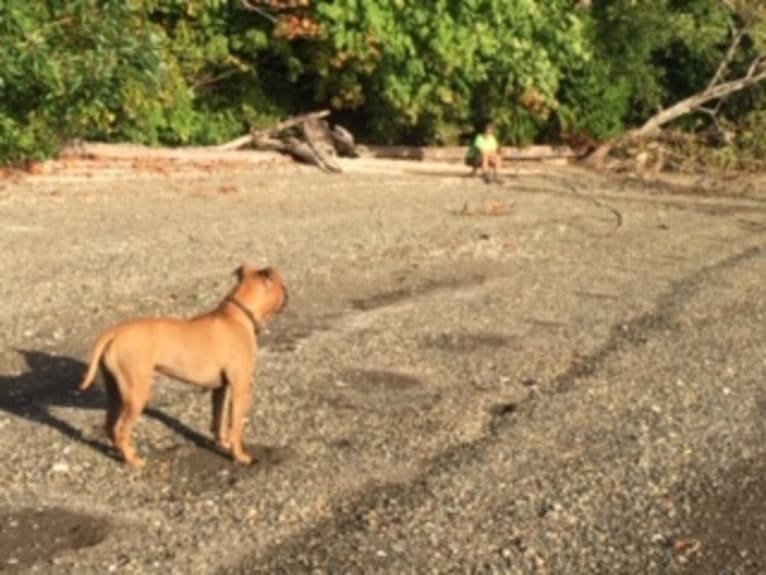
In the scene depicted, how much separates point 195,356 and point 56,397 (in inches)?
80.7

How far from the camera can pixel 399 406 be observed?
9.04 meters

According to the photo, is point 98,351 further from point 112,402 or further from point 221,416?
point 221,416

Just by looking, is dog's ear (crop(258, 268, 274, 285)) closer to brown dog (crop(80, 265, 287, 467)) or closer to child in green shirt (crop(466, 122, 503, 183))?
brown dog (crop(80, 265, 287, 467))

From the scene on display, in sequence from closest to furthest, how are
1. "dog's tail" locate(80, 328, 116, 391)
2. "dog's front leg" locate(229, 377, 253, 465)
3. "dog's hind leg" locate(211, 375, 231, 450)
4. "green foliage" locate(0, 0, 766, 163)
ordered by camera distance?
"dog's tail" locate(80, 328, 116, 391)
"dog's front leg" locate(229, 377, 253, 465)
"dog's hind leg" locate(211, 375, 231, 450)
"green foliage" locate(0, 0, 766, 163)

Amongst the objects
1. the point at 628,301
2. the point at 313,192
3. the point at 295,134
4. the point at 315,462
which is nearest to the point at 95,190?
the point at 313,192

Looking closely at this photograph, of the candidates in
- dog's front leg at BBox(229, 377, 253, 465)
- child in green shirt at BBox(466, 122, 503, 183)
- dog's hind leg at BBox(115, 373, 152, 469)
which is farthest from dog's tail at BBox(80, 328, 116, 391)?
child in green shirt at BBox(466, 122, 503, 183)

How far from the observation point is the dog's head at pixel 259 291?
7.40 metres

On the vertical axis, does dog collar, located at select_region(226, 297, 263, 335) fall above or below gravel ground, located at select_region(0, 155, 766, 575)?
above

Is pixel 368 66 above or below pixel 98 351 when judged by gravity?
above

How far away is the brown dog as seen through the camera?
7.04 m

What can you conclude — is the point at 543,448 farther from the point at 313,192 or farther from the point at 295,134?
the point at 295,134

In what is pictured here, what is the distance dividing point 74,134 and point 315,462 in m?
15.8

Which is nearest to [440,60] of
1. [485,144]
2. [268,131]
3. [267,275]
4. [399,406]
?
[485,144]

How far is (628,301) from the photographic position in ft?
45.5
